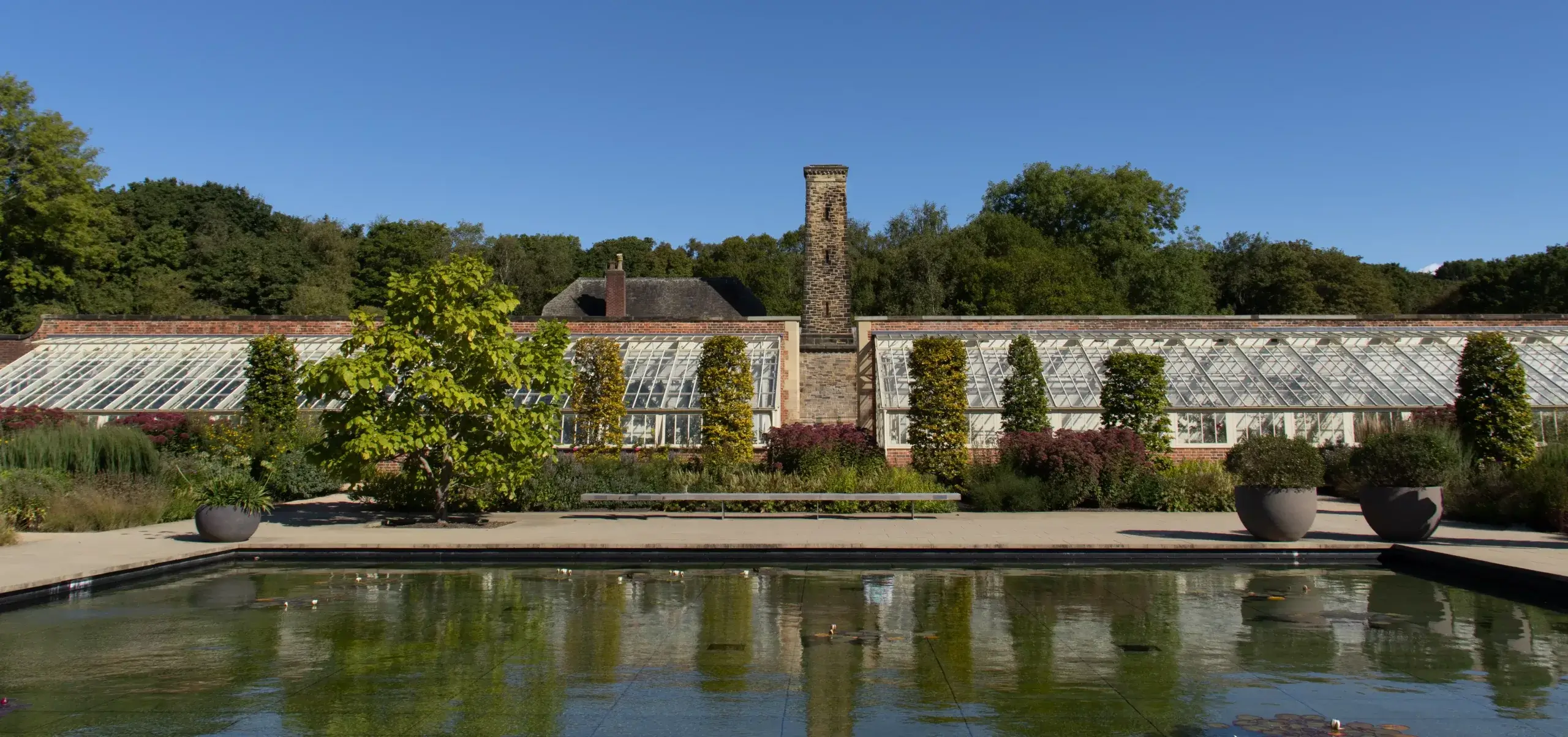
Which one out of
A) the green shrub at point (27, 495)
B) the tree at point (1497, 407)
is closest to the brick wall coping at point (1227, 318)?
the tree at point (1497, 407)

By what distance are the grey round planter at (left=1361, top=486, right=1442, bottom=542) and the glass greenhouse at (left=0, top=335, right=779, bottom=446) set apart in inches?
467

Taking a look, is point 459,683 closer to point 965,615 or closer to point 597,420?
point 965,615

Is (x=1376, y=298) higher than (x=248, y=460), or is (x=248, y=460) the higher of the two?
(x=1376, y=298)

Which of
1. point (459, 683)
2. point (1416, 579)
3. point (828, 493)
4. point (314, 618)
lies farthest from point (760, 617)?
point (828, 493)

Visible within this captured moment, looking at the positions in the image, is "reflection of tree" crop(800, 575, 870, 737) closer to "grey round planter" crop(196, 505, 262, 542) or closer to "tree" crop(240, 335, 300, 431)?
"grey round planter" crop(196, 505, 262, 542)

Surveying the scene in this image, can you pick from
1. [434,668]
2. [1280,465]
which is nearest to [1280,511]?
[1280,465]

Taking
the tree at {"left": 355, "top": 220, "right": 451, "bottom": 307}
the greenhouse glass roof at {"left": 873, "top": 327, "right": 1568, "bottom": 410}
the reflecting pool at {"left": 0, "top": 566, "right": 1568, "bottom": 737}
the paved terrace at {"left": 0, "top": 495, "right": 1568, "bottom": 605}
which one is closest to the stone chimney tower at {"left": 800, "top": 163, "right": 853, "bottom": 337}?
the greenhouse glass roof at {"left": 873, "top": 327, "right": 1568, "bottom": 410}

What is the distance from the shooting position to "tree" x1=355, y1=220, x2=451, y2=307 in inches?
2008

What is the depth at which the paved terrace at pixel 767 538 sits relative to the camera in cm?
1070

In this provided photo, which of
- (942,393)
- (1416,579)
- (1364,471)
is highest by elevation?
(942,393)

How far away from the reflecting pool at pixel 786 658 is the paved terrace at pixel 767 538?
3.52 feet

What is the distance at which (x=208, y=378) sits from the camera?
78.9 feet

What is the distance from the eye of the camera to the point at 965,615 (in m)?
8.34

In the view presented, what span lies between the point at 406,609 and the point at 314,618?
0.69m
